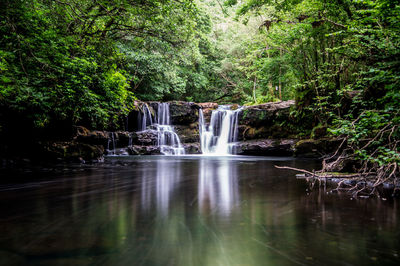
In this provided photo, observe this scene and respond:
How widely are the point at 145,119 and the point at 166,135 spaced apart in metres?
2.21

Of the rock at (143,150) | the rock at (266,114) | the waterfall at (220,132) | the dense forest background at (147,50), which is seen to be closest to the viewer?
the dense forest background at (147,50)

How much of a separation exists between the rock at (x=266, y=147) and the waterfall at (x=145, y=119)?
7186mm

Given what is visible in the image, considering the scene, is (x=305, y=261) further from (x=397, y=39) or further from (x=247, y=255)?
(x=397, y=39)

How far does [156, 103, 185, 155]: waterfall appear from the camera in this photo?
679 inches

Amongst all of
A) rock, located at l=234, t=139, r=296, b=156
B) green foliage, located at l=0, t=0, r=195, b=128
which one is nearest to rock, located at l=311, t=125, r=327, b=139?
rock, located at l=234, t=139, r=296, b=156

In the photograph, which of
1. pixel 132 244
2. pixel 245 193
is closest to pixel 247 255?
pixel 132 244

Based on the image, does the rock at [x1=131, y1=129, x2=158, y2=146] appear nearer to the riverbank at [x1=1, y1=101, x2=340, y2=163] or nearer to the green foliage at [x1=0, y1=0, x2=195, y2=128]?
the riverbank at [x1=1, y1=101, x2=340, y2=163]

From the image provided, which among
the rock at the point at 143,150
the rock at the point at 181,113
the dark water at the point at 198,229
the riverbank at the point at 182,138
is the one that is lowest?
the dark water at the point at 198,229

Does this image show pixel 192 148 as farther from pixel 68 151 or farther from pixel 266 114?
pixel 68 151

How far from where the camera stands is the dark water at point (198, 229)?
1600 millimetres

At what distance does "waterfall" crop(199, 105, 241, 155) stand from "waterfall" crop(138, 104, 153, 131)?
4.26 m

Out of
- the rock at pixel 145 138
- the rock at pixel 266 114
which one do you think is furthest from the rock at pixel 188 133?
the rock at pixel 266 114

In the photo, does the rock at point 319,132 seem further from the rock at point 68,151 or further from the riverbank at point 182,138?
the rock at point 68,151

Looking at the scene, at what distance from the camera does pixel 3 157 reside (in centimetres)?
770
